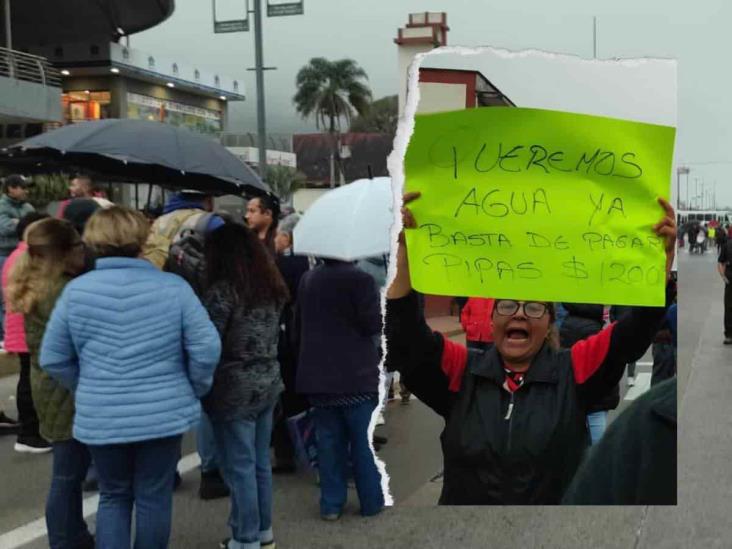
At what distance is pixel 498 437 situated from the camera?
230cm

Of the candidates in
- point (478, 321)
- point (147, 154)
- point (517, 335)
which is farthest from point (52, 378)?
point (517, 335)

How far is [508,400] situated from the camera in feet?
7.62

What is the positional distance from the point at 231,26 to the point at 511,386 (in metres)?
10.3

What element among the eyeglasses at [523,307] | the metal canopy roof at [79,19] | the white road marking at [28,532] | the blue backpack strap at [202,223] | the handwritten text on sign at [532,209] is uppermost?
the metal canopy roof at [79,19]

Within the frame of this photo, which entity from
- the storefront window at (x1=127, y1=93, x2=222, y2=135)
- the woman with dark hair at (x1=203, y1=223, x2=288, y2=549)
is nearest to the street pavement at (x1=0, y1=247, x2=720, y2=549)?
the woman with dark hair at (x1=203, y1=223, x2=288, y2=549)

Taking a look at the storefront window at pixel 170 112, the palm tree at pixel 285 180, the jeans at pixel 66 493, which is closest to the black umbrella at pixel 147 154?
the jeans at pixel 66 493

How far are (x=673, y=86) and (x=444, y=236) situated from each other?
62cm

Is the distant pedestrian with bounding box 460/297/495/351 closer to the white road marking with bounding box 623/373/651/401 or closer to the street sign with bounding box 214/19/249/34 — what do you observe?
the white road marking with bounding box 623/373/651/401

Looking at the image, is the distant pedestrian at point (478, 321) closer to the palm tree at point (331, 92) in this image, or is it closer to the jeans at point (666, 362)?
the jeans at point (666, 362)

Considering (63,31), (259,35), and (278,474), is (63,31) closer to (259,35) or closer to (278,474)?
(259,35)

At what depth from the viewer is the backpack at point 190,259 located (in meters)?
4.40

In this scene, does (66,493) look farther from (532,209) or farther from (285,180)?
(285,180)

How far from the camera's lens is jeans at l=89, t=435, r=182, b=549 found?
3.62m

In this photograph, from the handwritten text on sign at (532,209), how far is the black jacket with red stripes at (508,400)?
0.45 feet
